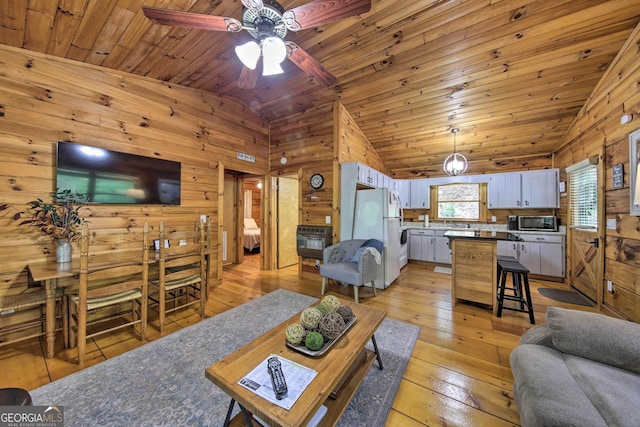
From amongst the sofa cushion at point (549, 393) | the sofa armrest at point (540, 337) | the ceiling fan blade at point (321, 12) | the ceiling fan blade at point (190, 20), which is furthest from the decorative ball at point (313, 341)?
the ceiling fan blade at point (190, 20)

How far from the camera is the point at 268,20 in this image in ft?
5.41

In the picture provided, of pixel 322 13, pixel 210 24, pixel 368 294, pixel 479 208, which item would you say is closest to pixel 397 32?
pixel 322 13

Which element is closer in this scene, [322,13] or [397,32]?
[322,13]

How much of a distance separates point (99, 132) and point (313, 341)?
3.31m

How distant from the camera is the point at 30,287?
2.27m

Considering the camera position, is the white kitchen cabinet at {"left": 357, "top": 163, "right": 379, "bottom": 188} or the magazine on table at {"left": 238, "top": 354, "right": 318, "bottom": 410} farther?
the white kitchen cabinet at {"left": 357, "top": 163, "right": 379, "bottom": 188}

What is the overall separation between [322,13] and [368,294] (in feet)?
10.7

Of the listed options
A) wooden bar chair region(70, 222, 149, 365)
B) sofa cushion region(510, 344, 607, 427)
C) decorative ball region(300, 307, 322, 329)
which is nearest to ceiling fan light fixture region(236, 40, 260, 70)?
wooden bar chair region(70, 222, 149, 365)

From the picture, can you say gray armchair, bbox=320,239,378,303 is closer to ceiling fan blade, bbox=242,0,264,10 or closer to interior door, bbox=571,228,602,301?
ceiling fan blade, bbox=242,0,264,10

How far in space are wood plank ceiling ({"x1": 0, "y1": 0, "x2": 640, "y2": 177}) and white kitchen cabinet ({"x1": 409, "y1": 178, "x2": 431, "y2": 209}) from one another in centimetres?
153

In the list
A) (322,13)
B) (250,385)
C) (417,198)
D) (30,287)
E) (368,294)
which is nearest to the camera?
(250,385)

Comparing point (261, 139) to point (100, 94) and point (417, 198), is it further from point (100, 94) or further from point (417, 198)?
point (417, 198)

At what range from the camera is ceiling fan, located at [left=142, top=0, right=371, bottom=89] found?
149cm

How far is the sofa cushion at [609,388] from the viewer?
0.89 metres
